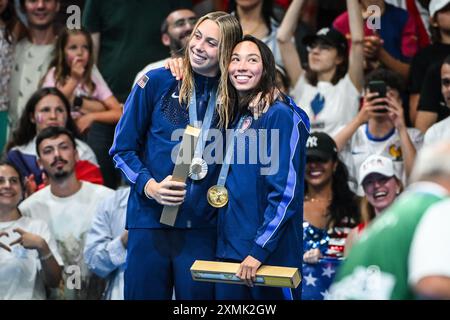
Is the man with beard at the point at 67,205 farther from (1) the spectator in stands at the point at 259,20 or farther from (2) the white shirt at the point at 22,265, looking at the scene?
(1) the spectator in stands at the point at 259,20

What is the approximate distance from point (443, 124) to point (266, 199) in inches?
78.5

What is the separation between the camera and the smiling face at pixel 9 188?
8.32 m

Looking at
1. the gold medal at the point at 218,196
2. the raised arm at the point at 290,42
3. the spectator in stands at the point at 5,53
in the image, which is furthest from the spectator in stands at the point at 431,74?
the spectator in stands at the point at 5,53

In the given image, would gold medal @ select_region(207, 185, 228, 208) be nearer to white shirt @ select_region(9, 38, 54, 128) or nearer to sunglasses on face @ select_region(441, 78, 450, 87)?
sunglasses on face @ select_region(441, 78, 450, 87)

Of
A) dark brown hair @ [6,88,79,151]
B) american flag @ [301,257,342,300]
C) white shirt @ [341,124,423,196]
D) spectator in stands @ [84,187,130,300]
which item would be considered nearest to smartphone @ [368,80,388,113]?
white shirt @ [341,124,423,196]

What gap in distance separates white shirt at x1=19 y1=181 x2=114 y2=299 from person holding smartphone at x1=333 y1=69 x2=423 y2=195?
1.54 metres

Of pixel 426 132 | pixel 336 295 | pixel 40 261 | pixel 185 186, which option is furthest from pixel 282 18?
pixel 336 295

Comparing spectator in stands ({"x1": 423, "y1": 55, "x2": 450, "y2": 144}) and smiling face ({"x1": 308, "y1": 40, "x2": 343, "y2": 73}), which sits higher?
smiling face ({"x1": 308, "y1": 40, "x2": 343, "y2": 73})

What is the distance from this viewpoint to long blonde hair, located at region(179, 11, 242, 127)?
21.3 ft

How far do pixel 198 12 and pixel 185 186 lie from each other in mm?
3129

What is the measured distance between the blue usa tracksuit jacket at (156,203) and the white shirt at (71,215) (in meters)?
1.71

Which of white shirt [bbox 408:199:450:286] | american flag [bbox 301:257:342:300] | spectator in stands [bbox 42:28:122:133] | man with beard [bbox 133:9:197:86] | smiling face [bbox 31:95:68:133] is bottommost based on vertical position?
white shirt [bbox 408:199:450:286]

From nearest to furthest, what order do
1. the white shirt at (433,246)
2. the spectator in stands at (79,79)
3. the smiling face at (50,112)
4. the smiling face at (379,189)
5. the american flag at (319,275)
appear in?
the white shirt at (433,246) < the american flag at (319,275) < the smiling face at (379,189) < the smiling face at (50,112) < the spectator in stands at (79,79)

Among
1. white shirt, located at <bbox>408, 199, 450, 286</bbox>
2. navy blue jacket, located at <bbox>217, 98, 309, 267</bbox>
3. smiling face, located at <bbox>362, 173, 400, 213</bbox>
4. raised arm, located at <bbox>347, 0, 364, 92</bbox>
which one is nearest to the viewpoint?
white shirt, located at <bbox>408, 199, 450, 286</bbox>
